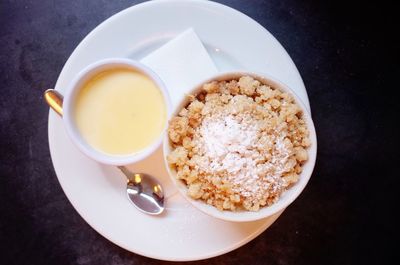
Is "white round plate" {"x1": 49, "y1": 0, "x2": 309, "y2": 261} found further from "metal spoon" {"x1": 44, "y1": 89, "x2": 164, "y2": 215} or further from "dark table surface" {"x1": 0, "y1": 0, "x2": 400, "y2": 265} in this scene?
"dark table surface" {"x1": 0, "y1": 0, "x2": 400, "y2": 265}

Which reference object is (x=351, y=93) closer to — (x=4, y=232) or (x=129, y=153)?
(x=129, y=153)

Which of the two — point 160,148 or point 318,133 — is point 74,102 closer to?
point 160,148

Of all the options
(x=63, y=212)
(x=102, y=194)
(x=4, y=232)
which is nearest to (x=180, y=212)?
(x=102, y=194)

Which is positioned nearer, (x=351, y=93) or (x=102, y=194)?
(x=102, y=194)

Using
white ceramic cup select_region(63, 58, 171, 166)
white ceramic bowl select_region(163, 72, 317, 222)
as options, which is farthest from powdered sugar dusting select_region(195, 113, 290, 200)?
white ceramic cup select_region(63, 58, 171, 166)

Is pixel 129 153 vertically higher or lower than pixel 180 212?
→ higher

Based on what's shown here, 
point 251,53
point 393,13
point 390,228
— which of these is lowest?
point 390,228
